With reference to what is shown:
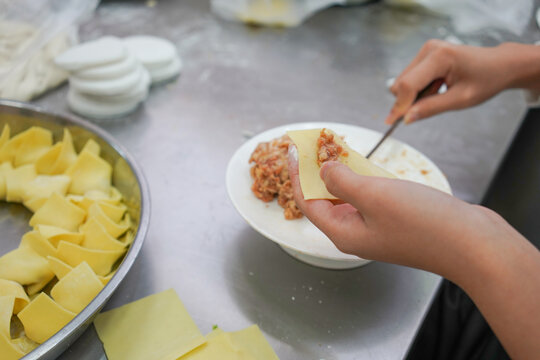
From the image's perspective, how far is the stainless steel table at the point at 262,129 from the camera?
0.91 m

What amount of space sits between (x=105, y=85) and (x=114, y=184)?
15.8 inches

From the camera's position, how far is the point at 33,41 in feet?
4.82

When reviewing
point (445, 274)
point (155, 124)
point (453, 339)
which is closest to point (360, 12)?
point (155, 124)

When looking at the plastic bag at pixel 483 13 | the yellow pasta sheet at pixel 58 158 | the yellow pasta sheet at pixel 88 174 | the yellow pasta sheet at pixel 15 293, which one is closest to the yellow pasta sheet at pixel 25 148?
the yellow pasta sheet at pixel 58 158

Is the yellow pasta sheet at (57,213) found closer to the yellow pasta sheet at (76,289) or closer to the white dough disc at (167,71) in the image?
the yellow pasta sheet at (76,289)

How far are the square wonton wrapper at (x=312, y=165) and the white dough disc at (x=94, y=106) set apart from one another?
2.83 feet

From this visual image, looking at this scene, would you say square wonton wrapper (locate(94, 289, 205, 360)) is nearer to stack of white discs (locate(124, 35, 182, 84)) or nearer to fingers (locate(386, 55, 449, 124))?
fingers (locate(386, 55, 449, 124))

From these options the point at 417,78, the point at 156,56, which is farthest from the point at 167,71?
the point at 417,78

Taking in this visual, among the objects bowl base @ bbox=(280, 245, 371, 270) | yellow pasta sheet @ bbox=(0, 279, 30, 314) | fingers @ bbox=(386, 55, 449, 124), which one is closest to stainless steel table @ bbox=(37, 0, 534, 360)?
bowl base @ bbox=(280, 245, 371, 270)

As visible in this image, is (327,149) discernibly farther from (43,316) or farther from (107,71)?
(107,71)

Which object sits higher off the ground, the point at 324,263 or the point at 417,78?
the point at 417,78

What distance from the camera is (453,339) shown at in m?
1.20

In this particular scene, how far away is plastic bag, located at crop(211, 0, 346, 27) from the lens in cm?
216

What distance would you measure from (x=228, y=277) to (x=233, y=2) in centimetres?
168
